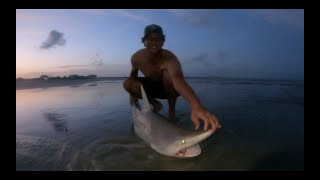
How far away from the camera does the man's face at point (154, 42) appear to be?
4.60 m

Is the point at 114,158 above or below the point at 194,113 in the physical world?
below

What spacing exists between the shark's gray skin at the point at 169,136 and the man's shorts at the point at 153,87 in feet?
4.00

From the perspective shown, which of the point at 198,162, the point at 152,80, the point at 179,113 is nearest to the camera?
the point at 198,162

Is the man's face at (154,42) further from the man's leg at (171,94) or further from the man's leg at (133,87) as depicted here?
the man's leg at (133,87)

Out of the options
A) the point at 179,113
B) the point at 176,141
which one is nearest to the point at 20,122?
the point at 179,113

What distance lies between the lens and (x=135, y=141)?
4094mm

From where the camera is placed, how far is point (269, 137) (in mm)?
4250

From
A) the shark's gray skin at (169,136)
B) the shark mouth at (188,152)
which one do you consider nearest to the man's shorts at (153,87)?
the shark's gray skin at (169,136)

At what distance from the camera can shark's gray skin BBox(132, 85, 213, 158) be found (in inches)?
116

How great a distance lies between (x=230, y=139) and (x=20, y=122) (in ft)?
11.7
